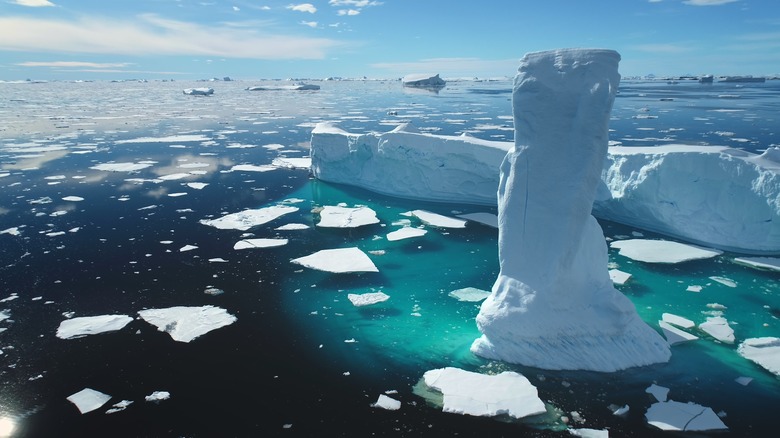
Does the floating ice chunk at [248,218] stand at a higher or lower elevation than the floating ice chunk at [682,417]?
higher

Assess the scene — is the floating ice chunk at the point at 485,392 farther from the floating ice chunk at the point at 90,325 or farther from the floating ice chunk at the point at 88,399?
the floating ice chunk at the point at 90,325

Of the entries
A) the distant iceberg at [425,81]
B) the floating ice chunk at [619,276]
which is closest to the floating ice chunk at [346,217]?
the floating ice chunk at [619,276]

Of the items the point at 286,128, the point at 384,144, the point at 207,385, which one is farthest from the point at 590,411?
the point at 286,128

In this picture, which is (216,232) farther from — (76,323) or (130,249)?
(76,323)

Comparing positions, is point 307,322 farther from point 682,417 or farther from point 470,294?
point 682,417

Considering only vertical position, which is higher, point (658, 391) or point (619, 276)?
point (619, 276)

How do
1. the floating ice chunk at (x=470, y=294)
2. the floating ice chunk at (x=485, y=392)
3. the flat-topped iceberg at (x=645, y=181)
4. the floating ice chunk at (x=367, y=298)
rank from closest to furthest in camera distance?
the floating ice chunk at (x=485, y=392) → the floating ice chunk at (x=367, y=298) → the floating ice chunk at (x=470, y=294) → the flat-topped iceberg at (x=645, y=181)

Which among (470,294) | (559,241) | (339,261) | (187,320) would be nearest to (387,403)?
(559,241)
